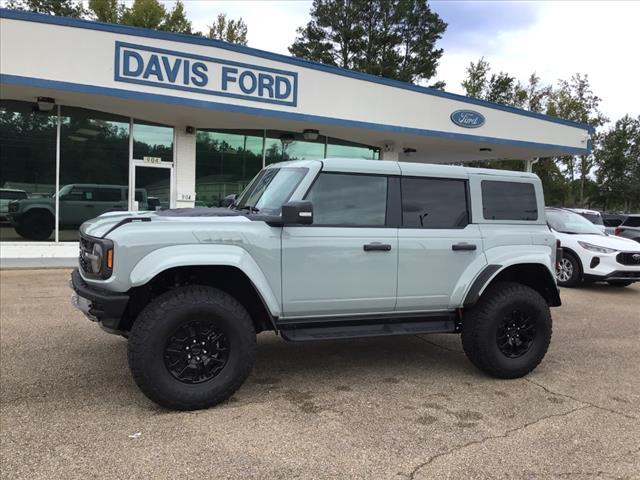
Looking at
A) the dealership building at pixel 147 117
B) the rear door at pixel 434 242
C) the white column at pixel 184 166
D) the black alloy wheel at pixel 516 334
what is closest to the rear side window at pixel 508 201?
the rear door at pixel 434 242

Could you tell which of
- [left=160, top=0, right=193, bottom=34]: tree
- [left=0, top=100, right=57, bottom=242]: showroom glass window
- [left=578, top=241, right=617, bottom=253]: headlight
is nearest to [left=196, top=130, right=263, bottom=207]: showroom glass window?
[left=0, top=100, right=57, bottom=242]: showroom glass window

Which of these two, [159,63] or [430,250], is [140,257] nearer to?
[430,250]

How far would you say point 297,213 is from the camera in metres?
3.88

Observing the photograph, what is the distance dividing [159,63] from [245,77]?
1.96m

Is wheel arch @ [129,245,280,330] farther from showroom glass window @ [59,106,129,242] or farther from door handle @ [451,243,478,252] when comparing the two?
showroom glass window @ [59,106,129,242]

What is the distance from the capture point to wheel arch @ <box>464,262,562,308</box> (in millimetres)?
4684

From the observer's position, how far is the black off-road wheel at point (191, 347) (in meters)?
3.68

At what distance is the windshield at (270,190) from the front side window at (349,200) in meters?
0.21

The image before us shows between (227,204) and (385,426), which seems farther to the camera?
(227,204)

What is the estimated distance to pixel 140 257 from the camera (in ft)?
12.2

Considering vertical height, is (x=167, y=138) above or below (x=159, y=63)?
below

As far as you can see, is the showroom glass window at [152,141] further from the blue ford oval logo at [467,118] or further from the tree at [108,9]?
the tree at [108,9]

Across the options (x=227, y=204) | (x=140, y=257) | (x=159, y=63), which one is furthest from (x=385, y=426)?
(x=159, y=63)

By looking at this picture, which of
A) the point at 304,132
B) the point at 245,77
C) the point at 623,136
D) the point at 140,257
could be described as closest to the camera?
the point at 140,257
